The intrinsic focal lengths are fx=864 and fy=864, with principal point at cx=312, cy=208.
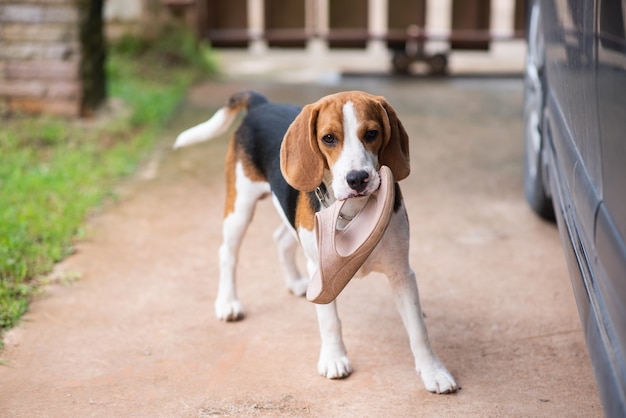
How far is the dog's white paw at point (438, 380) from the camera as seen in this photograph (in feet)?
10.7

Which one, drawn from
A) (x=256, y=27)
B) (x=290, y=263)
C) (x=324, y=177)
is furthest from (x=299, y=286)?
(x=256, y=27)

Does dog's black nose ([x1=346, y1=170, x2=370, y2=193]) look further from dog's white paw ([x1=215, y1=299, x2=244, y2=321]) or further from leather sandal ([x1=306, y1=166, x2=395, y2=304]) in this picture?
dog's white paw ([x1=215, y1=299, x2=244, y2=321])

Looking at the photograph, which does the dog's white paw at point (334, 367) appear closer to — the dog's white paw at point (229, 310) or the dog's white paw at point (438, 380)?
the dog's white paw at point (438, 380)

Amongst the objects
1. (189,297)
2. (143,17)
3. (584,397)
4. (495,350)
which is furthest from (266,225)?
(143,17)

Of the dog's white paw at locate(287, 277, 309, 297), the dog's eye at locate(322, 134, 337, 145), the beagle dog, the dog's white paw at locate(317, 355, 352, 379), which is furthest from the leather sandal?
the dog's white paw at locate(287, 277, 309, 297)

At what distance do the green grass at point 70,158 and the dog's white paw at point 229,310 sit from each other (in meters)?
0.93

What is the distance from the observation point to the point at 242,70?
10.5m

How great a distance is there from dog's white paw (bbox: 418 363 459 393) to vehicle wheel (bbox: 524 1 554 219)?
169 cm

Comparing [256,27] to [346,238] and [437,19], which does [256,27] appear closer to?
[437,19]

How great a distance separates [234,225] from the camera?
156 inches

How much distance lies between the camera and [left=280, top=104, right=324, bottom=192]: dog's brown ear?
312 cm

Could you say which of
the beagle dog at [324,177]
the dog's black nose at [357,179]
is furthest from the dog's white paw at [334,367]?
the dog's black nose at [357,179]

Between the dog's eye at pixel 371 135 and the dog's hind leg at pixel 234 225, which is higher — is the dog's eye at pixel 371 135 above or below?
above

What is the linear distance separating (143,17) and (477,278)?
21.9 feet
